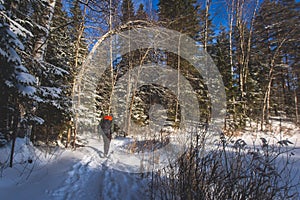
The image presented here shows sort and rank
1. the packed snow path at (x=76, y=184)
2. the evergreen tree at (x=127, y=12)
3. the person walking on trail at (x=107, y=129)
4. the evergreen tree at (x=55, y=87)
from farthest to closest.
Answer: the evergreen tree at (x=127, y=12) → the person walking on trail at (x=107, y=129) → the evergreen tree at (x=55, y=87) → the packed snow path at (x=76, y=184)

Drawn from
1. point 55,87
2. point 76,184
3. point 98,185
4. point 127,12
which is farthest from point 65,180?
point 127,12

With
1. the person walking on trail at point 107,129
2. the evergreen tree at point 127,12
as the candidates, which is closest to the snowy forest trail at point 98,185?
the person walking on trail at point 107,129

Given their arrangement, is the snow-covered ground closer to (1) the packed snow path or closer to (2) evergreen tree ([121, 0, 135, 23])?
(1) the packed snow path

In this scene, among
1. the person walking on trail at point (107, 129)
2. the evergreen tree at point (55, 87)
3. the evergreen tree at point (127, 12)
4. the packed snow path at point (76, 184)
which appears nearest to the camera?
the packed snow path at point (76, 184)

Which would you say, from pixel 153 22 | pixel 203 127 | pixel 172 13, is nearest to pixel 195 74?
pixel 172 13

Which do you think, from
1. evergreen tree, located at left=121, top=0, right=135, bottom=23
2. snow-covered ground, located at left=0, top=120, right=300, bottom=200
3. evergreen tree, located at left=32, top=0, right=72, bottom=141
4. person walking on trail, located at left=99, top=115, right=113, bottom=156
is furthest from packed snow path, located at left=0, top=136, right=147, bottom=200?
evergreen tree, located at left=121, top=0, right=135, bottom=23

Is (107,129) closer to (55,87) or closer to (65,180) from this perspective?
(55,87)

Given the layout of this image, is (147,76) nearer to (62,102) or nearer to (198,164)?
(62,102)

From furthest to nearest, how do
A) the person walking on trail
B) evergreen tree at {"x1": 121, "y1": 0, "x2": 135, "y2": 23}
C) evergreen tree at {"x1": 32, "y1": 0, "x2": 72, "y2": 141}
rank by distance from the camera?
evergreen tree at {"x1": 121, "y1": 0, "x2": 135, "y2": 23} → the person walking on trail → evergreen tree at {"x1": 32, "y1": 0, "x2": 72, "y2": 141}

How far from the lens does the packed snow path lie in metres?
2.89

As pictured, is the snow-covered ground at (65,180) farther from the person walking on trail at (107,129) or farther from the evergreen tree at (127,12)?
the evergreen tree at (127,12)

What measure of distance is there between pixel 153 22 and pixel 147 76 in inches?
305

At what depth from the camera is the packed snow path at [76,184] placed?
2893mm

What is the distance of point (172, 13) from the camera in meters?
14.1
